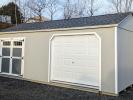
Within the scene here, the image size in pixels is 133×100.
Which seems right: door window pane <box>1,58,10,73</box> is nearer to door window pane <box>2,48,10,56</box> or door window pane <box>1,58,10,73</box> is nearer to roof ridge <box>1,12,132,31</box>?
door window pane <box>2,48,10,56</box>

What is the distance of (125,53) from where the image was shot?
952 cm

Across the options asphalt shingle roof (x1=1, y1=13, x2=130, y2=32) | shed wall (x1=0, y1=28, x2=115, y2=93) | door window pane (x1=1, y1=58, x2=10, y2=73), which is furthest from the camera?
door window pane (x1=1, y1=58, x2=10, y2=73)

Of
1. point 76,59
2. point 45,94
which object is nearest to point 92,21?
point 76,59

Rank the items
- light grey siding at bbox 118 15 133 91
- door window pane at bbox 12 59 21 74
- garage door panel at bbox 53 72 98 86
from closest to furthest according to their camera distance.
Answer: light grey siding at bbox 118 15 133 91, garage door panel at bbox 53 72 98 86, door window pane at bbox 12 59 21 74

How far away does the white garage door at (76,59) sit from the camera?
9242 mm

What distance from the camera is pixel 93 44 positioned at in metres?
9.30

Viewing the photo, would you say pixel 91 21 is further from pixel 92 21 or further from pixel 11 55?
pixel 11 55

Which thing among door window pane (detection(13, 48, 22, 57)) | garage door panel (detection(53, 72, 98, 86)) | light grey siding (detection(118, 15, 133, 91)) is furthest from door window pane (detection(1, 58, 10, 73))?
light grey siding (detection(118, 15, 133, 91))

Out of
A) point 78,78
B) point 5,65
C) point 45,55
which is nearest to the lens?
point 78,78

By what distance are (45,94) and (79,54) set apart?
8.38ft

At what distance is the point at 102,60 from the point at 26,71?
4.86 m

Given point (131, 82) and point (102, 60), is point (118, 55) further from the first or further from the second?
point (131, 82)

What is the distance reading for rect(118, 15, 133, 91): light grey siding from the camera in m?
8.84

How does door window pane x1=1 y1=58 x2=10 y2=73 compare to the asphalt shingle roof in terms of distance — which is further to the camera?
door window pane x1=1 y1=58 x2=10 y2=73
